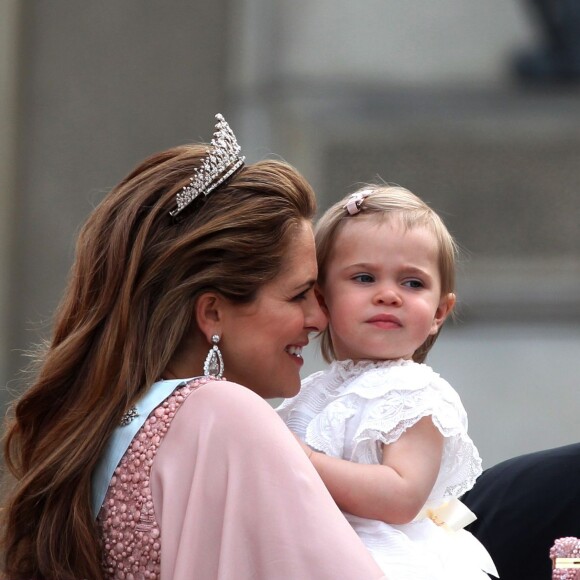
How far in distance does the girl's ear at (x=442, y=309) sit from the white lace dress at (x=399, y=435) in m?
0.14

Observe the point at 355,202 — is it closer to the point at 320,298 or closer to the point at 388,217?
the point at 388,217

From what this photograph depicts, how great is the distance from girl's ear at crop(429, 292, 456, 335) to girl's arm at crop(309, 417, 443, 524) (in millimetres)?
291

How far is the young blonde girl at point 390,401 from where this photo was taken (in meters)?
2.20

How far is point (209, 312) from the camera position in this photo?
2.19 m

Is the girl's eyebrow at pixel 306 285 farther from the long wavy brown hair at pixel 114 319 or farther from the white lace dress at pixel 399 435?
the white lace dress at pixel 399 435

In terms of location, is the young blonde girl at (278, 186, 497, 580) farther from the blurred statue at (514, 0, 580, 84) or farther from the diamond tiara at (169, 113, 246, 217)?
the blurred statue at (514, 0, 580, 84)

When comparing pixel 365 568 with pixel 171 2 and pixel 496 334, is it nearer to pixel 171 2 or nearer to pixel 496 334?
pixel 496 334

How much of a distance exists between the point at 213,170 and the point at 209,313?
0.24 metres

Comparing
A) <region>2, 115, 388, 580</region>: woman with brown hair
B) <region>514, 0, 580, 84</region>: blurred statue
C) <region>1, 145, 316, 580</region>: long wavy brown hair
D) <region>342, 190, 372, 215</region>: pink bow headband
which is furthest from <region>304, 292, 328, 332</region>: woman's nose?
<region>514, 0, 580, 84</region>: blurred statue

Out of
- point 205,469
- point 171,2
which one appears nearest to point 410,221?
point 205,469

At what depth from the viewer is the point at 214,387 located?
204 centimetres

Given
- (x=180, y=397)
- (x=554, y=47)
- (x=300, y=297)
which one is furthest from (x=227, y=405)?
(x=554, y=47)

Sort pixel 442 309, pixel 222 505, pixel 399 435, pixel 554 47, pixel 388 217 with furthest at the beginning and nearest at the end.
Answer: pixel 554 47 < pixel 442 309 < pixel 388 217 < pixel 399 435 < pixel 222 505

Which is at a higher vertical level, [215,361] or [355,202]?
[355,202]
